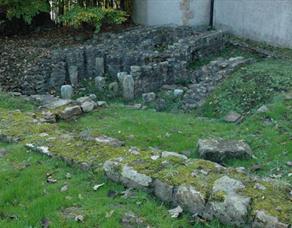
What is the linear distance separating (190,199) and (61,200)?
1682 millimetres

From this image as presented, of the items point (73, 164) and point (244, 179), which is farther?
point (73, 164)

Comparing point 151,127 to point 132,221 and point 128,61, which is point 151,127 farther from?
point 128,61

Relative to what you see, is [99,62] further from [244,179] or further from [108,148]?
[244,179]

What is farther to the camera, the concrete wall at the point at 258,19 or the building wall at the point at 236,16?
the building wall at the point at 236,16

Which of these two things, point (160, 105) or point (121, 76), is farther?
point (121, 76)

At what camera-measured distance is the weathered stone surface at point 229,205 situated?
5.11 meters

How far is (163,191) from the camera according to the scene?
228 inches

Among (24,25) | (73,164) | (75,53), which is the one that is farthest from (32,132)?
(24,25)

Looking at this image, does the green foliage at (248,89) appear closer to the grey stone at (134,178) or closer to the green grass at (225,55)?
the green grass at (225,55)

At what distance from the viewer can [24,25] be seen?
771 inches

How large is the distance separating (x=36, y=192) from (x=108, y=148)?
1312 millimetres

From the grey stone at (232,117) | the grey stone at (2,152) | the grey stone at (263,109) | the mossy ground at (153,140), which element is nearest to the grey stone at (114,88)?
the mossy ground at (153,140)

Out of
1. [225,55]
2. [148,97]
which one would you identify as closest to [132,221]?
[148,97]

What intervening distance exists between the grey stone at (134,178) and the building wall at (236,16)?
1005 centimetres
